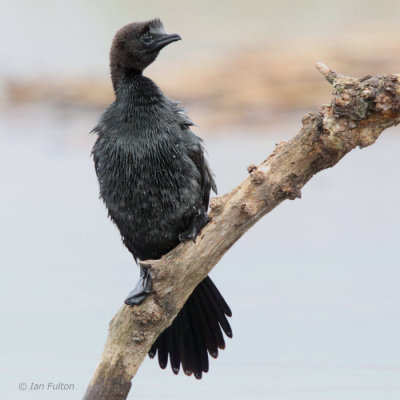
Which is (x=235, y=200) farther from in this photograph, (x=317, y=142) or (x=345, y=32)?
(x=345, y=32)

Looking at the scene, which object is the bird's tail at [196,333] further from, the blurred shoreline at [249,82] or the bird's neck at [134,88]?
the blurred shoreline at [249,82]

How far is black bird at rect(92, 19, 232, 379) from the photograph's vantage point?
173 inches

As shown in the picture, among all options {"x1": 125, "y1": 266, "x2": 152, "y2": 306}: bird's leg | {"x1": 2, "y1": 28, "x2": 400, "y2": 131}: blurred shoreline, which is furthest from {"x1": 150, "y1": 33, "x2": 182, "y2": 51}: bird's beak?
{"x1": 2, "y1": 28, "x2": 400, "y2": 131}: blurred shoreline

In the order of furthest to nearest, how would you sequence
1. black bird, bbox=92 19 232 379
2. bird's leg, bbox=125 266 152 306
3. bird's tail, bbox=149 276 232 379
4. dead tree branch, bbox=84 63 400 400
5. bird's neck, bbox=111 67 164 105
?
bird's tail, bbox=149 276 232 379, bird's neck, bbox=111 67 164 105, black bird, bbox=92 19 232 379, bird's leg, bbox=125 266 152 306, dead tree branch, bbox=84 63 400 400

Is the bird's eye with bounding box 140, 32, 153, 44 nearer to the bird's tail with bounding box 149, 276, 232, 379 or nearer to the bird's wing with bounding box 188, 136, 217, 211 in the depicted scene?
the bird's wing with bounding box 188, 136, 217, 211

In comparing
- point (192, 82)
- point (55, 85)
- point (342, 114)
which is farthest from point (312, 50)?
point (342, 114)

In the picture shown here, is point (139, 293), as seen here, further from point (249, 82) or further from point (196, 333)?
point (249, 82)

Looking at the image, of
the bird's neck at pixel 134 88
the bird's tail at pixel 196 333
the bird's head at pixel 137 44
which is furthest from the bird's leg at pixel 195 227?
the bird's head at pixel 137 44

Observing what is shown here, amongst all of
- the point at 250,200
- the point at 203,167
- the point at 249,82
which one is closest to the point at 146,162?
the point at 203,167

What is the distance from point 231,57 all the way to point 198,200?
5.28 meters

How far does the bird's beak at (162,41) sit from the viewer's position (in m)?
4.58

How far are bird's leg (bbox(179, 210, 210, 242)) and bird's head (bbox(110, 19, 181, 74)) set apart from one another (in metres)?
0.77

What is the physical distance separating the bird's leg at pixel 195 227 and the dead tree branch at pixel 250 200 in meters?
0.04

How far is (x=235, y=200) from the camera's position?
4.09 meters
